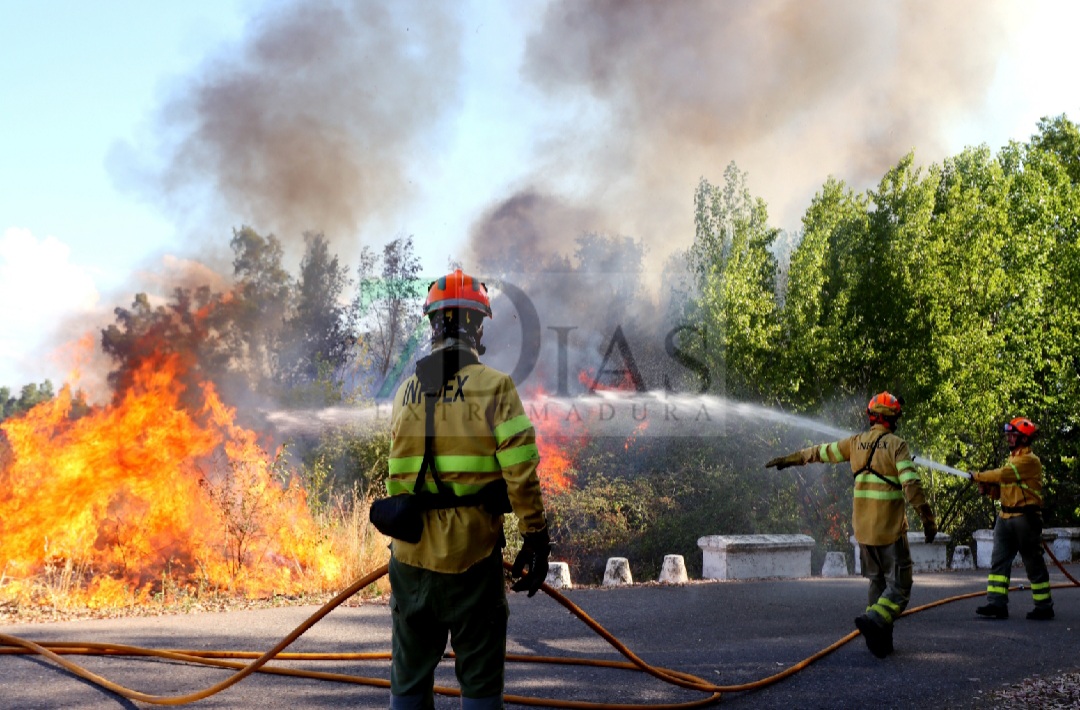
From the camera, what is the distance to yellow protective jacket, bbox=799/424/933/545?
618 centimetres

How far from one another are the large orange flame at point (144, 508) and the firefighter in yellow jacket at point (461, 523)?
5.95 m

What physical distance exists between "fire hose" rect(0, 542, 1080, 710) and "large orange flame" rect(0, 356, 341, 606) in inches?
116

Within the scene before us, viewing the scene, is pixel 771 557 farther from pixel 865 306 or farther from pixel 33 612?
pixel 33 612

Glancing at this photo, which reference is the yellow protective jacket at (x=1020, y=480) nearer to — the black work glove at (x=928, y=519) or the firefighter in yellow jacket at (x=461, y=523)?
the black work glove at (x=928, y=519)

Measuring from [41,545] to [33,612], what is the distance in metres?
1.43

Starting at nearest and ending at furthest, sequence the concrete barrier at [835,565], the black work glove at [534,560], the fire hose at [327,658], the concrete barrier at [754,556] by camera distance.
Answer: the black work glove at [534,560] → the fire hose at [327,658] → the concrete barrier at [754,556] → the concrete barrier at [835,565]

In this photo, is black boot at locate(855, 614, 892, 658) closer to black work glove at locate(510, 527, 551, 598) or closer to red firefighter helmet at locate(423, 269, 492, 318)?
black work glove at locate(510, 527, 551, 598)

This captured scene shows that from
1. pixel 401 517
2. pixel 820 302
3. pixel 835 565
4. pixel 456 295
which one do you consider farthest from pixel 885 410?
pixel 820 302

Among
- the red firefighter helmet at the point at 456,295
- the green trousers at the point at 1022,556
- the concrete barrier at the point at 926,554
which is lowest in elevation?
the concrete barrier at the point at 926,554

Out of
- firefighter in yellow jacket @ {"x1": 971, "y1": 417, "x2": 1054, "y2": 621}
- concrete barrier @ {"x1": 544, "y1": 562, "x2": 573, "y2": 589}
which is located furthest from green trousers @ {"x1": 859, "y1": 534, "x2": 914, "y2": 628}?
concrete barrier @ {"x1": 544, "y1": 562, "x2": 573, "y2": 589}

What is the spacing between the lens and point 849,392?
15.0 m

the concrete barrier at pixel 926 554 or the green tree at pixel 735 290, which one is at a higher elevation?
the green tree at pixel 735 290

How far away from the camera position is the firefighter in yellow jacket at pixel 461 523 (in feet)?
9.84

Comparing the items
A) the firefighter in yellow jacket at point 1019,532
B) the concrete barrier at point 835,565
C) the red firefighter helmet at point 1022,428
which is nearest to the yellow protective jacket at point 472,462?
the firefighter in yellow jacket at point 1019,532
